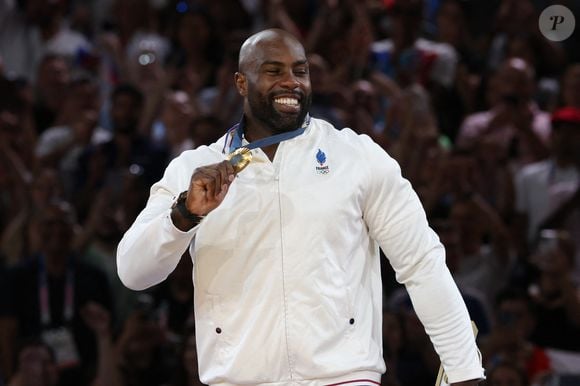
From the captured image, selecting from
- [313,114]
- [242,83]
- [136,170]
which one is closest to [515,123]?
[313,114]

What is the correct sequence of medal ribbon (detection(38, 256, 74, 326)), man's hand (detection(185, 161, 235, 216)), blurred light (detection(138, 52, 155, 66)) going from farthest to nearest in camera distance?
1. blurred light (detection(138, 52, 155, 66))
2. medal ribbon (detection(38, 256, 74, 326))
3. man's hand (detection(185, 161, 235, 216))

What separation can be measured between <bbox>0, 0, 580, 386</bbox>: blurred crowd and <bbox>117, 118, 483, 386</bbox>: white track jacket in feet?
8.20

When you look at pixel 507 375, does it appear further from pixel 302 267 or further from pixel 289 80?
pixel 289 80

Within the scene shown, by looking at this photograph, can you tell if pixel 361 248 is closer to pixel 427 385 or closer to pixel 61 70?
pixel 427 385

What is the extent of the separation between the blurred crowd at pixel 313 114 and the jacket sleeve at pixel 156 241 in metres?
2.80

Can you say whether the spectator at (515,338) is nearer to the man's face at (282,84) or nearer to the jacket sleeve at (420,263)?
the jacket sleeve at (420,263)

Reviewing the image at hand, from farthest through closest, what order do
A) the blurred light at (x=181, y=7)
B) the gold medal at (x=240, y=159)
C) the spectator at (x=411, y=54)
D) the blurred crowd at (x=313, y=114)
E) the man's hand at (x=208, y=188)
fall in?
the blurred light at (x=181, y=7), the spectator at (x=411, y=54), the blurred crowd at (x=313, y=114), the gold medal at (x=240, y=159), the man's hand at (x=208, y=188)

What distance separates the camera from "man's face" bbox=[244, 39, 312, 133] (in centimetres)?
411

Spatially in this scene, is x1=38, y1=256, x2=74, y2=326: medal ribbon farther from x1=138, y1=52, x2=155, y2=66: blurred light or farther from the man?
the man

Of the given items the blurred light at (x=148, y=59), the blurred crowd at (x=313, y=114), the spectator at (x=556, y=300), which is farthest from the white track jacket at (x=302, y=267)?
the blurred light at (x=148, y=59)

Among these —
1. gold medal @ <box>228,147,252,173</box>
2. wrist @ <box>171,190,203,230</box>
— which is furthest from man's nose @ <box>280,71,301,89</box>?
wrist @ <box>171,190,203,230</box>

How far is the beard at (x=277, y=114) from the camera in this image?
162 inches

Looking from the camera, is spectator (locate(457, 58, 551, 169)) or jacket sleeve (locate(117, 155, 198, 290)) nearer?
jacket sleeve (locate(117, 155, 198, 290))

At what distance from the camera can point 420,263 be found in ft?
13.0
